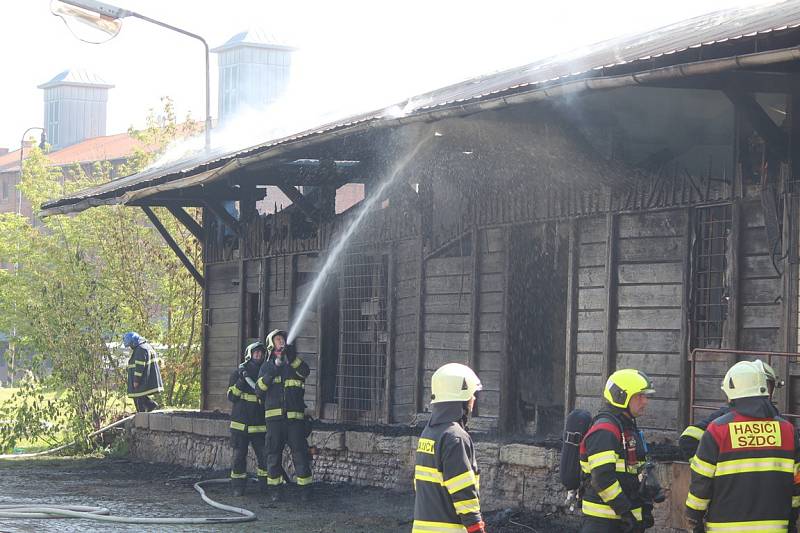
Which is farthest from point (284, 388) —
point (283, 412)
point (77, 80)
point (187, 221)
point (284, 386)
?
point (77, 80)

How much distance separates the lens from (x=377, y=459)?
45.4ft

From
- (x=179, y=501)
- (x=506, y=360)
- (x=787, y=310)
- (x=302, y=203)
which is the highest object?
(x=302, y=203)

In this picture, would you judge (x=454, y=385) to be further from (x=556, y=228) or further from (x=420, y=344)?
(x=420, y=344)

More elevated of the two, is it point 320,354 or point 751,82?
point 751,82

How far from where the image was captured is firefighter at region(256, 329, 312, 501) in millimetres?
13664

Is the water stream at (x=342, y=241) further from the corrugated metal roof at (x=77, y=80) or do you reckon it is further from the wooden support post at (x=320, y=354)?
the corrugated metal roof at (x=77, y=80)

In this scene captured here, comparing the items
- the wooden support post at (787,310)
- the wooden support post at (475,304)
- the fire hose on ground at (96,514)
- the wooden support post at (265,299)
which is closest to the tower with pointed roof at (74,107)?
the wooden support post at (265,299)

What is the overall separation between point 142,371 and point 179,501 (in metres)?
6.41

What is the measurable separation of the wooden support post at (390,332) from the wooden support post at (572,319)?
339 cm

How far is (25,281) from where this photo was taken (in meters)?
26.3

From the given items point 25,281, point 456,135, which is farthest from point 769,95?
point 25,281

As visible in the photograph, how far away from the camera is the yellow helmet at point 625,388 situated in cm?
750

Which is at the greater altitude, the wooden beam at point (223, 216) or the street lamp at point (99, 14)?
the street lamp at point (99, 14)

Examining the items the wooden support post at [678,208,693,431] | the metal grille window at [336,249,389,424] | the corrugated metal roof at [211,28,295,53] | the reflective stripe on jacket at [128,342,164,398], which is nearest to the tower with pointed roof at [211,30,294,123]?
the corrugated metal roof at [211,28,295,53]
